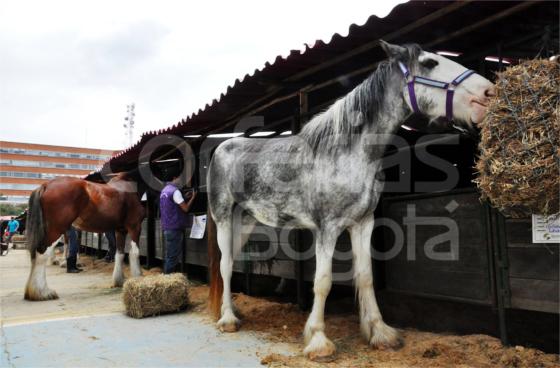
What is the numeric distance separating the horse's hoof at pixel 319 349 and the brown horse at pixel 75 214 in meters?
4.88

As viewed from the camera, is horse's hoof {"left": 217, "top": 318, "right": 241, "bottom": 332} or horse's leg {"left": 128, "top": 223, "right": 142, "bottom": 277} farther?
horse's leg {"left": 128, "top": 223, "right": 142, "bottom": 277}

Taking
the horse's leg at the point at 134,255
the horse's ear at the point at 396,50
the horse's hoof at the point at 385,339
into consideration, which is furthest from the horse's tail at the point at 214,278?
the horse's leg at the point at 134,255

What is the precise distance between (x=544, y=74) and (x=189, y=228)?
6.27 metres

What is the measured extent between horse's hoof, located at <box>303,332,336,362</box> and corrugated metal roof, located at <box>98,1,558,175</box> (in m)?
2.50

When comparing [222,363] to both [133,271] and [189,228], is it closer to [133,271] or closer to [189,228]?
[189,228]

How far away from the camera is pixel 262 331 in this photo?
4125mm

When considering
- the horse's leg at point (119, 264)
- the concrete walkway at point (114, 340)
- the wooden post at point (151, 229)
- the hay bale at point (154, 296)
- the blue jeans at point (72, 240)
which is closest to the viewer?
the concrete walkway at point (114, 340)

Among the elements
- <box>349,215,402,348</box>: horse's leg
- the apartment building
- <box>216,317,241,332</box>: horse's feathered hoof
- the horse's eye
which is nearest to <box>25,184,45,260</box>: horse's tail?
<box>216,317,241,332</box>: horse's feathered hoof

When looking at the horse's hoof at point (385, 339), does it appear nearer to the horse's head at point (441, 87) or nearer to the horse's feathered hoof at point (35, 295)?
the horse's head at point (441, 87)

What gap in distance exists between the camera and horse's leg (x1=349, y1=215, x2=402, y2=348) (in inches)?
132

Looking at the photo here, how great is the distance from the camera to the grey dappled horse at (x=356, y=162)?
3059 mm

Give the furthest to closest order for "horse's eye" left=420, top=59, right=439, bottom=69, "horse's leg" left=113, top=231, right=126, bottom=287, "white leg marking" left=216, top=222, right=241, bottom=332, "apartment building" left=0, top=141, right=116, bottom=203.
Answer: "apartment building" left=0, top=141, right=116, bottom=203 → "horse's leg" left=113, top=231, right=126, bottom=287 → "white leg marking" left=216, top=222, right=241, bottom=332 → "horse's eye" left=420, top=59, right=439, bottom=69

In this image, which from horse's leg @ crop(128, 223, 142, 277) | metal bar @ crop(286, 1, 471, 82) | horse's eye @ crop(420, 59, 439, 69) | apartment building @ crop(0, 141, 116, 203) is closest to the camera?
metal bar @ crop(286, 1, 471, 82)

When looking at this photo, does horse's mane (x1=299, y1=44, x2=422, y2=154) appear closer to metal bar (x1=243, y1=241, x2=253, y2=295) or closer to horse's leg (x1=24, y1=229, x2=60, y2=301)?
metal bar (x1=243, y1=241, x2=253, y2=295)
